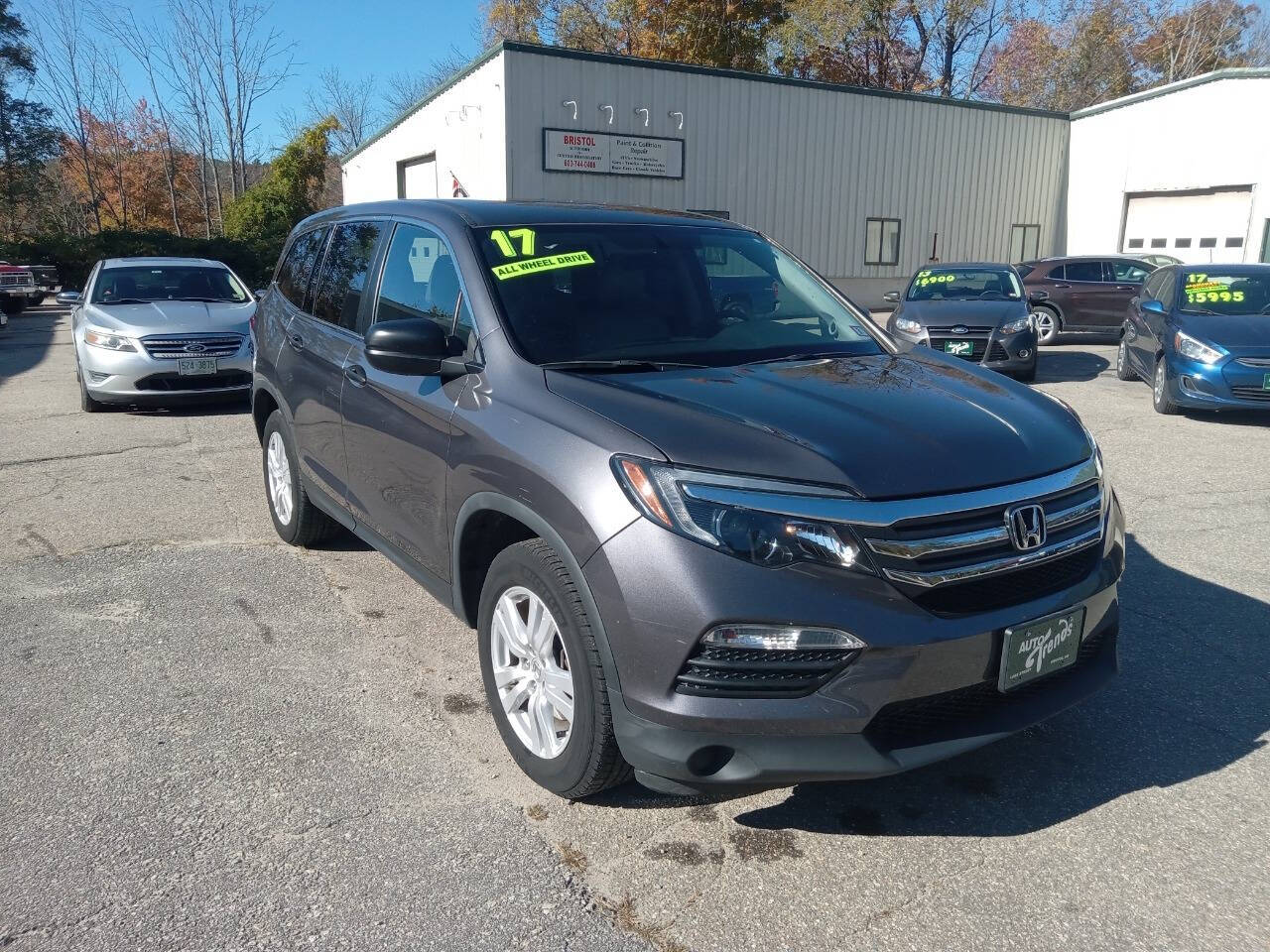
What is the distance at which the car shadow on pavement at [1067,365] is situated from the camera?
13219 mm

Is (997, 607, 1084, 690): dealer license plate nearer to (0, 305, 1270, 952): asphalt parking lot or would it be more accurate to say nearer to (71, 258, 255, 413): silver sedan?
(0, 305, 1270, 952): asphalt parking lot

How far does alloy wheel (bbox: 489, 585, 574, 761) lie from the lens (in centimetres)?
297

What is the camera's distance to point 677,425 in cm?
279

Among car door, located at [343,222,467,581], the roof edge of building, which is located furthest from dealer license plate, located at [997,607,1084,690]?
the roof edge of building

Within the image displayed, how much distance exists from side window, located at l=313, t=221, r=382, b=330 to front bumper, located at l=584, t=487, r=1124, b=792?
2.42m

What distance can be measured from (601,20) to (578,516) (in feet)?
132

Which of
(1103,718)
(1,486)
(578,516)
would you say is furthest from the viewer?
(1,486)

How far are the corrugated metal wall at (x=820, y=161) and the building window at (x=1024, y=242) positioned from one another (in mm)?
193

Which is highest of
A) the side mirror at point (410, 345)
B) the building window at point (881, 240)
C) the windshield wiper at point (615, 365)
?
the building window at point (881, 240)

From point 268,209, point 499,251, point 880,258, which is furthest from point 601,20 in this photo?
point 499,251

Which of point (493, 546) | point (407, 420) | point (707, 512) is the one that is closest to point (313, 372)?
point (407, 420)

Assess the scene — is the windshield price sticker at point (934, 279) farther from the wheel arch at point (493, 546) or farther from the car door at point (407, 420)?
the wheel arch at point (493, 546)

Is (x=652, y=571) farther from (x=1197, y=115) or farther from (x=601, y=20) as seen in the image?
(x=601, y=20)

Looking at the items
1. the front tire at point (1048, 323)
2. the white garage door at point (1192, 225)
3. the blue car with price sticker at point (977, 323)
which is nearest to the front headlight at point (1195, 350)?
the blue car with price sticker at point (977, 323)
